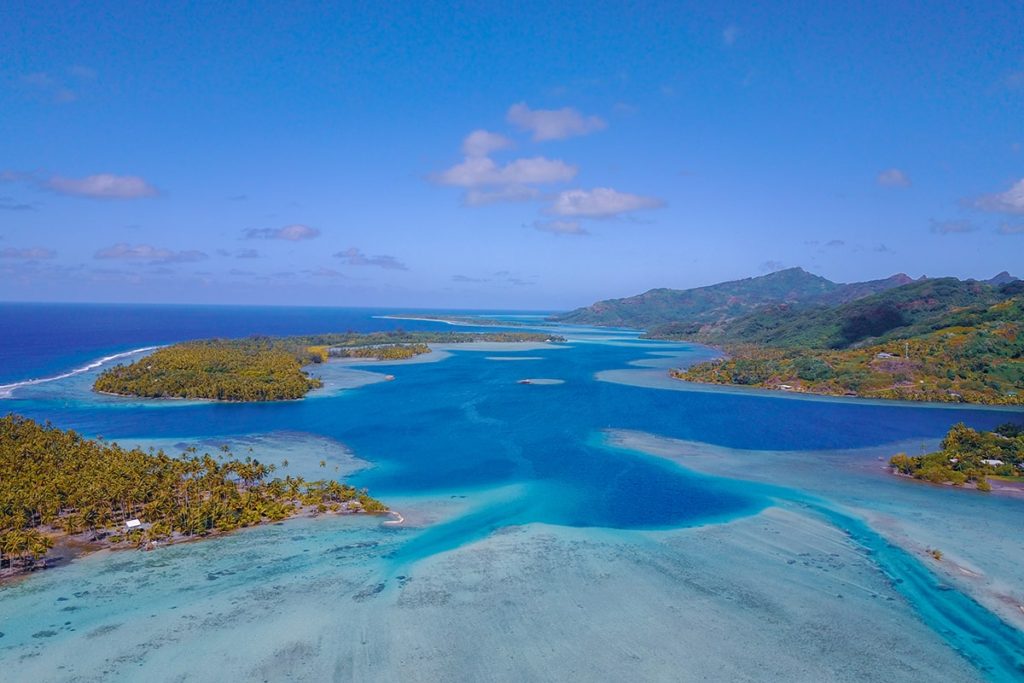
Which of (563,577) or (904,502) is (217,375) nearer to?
(563,577)

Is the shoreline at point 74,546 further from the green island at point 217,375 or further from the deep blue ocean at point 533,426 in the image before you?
the green island at point 217,375

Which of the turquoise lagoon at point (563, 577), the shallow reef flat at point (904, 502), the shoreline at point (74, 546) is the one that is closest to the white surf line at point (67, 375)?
the turquoise lagoon at point (563, 577)

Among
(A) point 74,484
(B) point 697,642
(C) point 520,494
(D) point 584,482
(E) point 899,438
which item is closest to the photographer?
Result: (B) point 697,642

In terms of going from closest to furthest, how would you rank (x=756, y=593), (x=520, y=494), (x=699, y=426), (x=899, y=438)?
(x=756, y=593), (x=520, y=494), (x=899, y=438), (x=699, y=426)

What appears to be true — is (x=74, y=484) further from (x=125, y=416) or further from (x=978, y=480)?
(x=978, y=480)

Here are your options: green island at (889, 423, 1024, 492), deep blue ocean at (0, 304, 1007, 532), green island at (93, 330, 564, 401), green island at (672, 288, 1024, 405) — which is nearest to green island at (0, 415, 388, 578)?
deep blue ocean at (0, 304, 1007, 532)

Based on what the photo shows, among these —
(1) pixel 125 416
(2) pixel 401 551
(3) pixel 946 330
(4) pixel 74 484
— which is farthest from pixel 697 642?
(3) pixel 946 330
